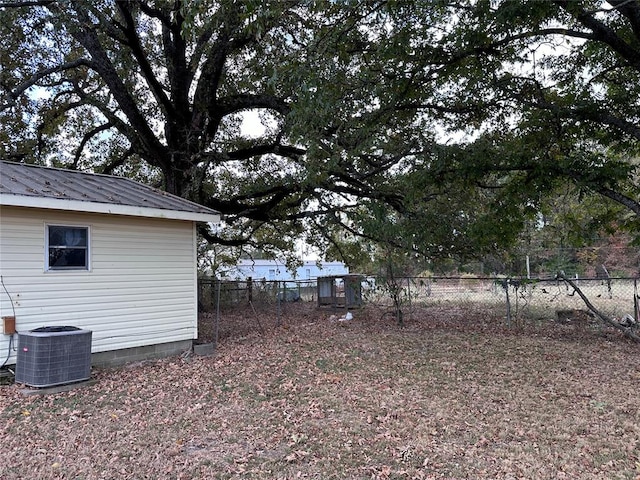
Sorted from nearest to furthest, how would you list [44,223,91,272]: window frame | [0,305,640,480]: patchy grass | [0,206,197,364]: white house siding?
[0,305,640,480]: patchy grass → [0,206,197,364]: white house siding → [44,223,91,272]: window frame

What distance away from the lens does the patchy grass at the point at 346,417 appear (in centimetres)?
349

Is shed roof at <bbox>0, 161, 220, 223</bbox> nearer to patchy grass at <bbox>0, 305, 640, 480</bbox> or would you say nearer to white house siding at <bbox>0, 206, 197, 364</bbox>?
white house siding at <bbox>0, 206, 197, 364</bbox>

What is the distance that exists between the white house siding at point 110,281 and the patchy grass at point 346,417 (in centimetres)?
69

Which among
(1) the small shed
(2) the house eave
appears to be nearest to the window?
(2) the house eave

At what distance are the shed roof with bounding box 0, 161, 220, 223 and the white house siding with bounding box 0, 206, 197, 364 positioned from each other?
347mm

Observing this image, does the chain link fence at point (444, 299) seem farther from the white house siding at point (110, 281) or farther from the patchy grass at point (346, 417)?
the patchy grass at point (346, 417)

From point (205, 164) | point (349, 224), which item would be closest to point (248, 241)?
point (349, 224)

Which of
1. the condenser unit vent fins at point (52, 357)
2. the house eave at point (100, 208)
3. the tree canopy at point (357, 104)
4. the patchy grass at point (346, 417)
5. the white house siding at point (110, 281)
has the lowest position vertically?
the patchy grass at point (346, 417)

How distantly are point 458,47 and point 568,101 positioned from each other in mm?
2460

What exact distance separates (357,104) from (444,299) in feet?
33.4

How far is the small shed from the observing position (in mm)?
12695

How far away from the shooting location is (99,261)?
6.82 m

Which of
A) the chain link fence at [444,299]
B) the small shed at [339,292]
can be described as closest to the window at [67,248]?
the chain link fence at [444,299]

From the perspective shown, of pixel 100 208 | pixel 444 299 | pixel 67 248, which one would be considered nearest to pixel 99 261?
pixel 67 248
